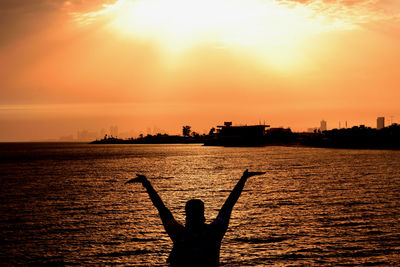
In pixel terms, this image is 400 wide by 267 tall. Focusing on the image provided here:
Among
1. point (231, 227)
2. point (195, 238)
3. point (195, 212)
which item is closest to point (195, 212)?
point (195, 212)

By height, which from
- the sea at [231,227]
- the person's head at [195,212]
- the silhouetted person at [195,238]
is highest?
the person's head at [195,212]

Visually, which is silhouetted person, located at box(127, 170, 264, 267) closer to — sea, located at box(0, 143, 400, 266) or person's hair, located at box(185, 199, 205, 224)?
person's hair, located at box(185, 199, 205, 224)

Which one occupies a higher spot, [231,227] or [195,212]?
[195,212]

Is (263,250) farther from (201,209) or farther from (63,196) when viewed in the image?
(63,196)

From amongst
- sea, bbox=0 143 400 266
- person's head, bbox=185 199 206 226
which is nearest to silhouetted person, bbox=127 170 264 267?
person's head, bbox=185 199 206 226

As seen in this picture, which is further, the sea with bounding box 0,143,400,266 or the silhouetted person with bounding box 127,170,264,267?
the sea with bounding box 0,143,400,266

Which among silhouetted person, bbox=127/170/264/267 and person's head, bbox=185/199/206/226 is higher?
person's head, bbox=185/199/206/226

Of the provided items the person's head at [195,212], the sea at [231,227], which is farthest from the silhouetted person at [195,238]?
the sea at [231,227]

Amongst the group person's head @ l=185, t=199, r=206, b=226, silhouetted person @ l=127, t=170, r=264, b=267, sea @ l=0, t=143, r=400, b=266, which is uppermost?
person's head @ l=185, t=199, r=206, b=226

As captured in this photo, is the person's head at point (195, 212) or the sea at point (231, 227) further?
the sea at point (231, 227)

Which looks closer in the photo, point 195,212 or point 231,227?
point 195,212

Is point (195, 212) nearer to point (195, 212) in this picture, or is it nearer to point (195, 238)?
point (195, 212)

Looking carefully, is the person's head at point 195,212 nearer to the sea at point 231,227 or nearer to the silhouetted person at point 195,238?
the silhouetted person at point 195,238

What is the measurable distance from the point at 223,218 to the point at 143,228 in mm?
23928
